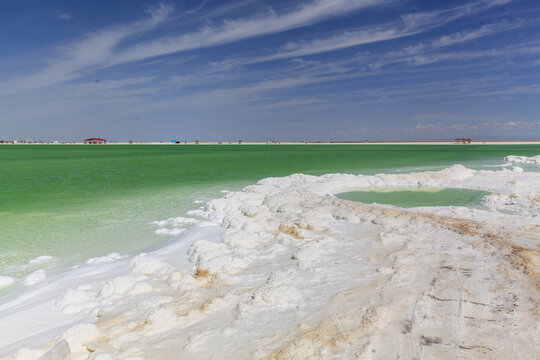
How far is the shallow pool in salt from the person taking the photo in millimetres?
14055

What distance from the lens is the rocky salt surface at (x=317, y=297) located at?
398 cm

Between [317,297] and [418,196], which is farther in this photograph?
[418,196]

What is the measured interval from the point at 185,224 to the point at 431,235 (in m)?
7.15

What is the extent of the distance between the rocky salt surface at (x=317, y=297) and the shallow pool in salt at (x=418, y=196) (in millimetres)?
4158

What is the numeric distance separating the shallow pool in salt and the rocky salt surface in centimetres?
416

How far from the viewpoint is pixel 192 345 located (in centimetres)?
412

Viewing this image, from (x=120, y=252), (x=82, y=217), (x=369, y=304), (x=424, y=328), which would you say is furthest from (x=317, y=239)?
(x=82, y=217)

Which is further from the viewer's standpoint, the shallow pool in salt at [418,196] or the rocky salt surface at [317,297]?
the shallow pool in salt at [418,196]

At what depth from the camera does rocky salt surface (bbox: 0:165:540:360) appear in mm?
3980

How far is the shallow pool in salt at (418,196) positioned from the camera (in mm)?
14055

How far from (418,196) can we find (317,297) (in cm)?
1238

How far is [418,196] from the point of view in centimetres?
1600

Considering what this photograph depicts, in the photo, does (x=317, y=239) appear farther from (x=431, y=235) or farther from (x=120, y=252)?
(x=120, y=252)

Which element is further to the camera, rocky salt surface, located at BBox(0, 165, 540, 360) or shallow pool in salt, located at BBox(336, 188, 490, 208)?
shallow pool in salt, located at BBox(336, 188, 490, 208)
